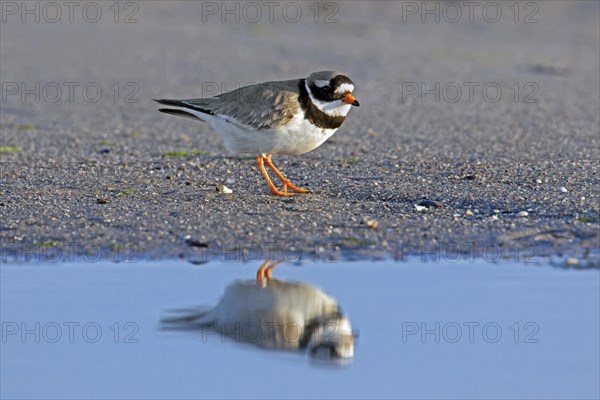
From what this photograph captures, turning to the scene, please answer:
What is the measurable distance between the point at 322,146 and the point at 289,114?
2.71m

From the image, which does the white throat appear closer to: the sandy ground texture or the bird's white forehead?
the bird's white forehead

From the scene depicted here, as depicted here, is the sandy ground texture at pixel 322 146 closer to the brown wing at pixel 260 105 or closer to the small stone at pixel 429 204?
the small stone at pixel 429 204

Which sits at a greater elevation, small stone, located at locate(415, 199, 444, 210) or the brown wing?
the brown wing

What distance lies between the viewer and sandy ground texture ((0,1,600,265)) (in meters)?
7.48

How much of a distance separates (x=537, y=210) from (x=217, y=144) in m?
4.10

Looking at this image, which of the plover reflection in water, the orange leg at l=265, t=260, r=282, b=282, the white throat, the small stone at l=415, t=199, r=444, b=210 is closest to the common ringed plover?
the white throat

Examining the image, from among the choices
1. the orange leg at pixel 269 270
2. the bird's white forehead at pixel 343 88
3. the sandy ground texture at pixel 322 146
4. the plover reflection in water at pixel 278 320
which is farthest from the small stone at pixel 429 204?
the plover reflection in water at pixel 278 320

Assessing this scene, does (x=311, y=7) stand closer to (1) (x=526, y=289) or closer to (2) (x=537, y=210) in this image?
(2) (x=537, y=210)

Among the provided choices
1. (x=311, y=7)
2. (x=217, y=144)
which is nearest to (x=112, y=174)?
(x=217, y=144)

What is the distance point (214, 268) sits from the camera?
6.85 m

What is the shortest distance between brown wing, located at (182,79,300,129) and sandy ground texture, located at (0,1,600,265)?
23.0 inches

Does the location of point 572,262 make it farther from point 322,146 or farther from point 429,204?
point 322,146

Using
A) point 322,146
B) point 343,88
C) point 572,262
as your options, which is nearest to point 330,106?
point 343,88

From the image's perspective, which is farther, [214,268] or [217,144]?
[217,144]
